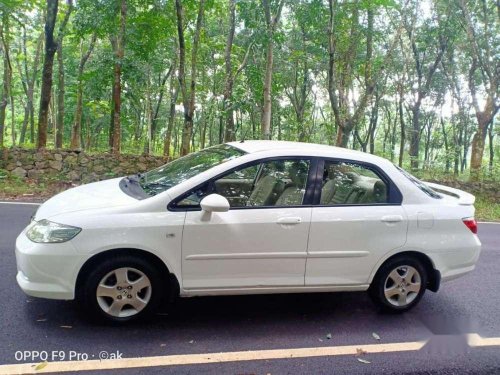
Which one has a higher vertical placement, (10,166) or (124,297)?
(10,166)

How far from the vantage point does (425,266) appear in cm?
421

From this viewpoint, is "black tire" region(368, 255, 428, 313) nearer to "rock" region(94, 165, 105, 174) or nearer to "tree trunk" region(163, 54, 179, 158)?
"rock" region(94, 165, 105, 174)

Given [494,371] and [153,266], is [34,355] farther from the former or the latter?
[494,371]

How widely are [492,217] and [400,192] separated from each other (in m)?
8.92

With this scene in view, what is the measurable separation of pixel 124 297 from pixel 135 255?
368mm

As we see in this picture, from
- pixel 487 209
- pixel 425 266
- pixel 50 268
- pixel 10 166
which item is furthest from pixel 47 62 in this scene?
pixel 487 209

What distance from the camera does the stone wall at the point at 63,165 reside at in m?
10.9

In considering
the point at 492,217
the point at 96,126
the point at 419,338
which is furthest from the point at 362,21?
the point at 96,126

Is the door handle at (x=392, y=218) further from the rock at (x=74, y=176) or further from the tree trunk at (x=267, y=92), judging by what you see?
the rock at (x=74, y=176)

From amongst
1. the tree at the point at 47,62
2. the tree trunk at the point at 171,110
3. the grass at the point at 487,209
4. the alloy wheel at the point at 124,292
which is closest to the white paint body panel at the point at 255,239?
the alloy wheel at the point at 124,292

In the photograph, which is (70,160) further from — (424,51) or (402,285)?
(424,51)

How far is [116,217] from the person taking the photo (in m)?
3.42

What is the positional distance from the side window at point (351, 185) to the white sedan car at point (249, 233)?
10 mm

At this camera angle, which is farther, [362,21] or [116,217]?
[362,21]
